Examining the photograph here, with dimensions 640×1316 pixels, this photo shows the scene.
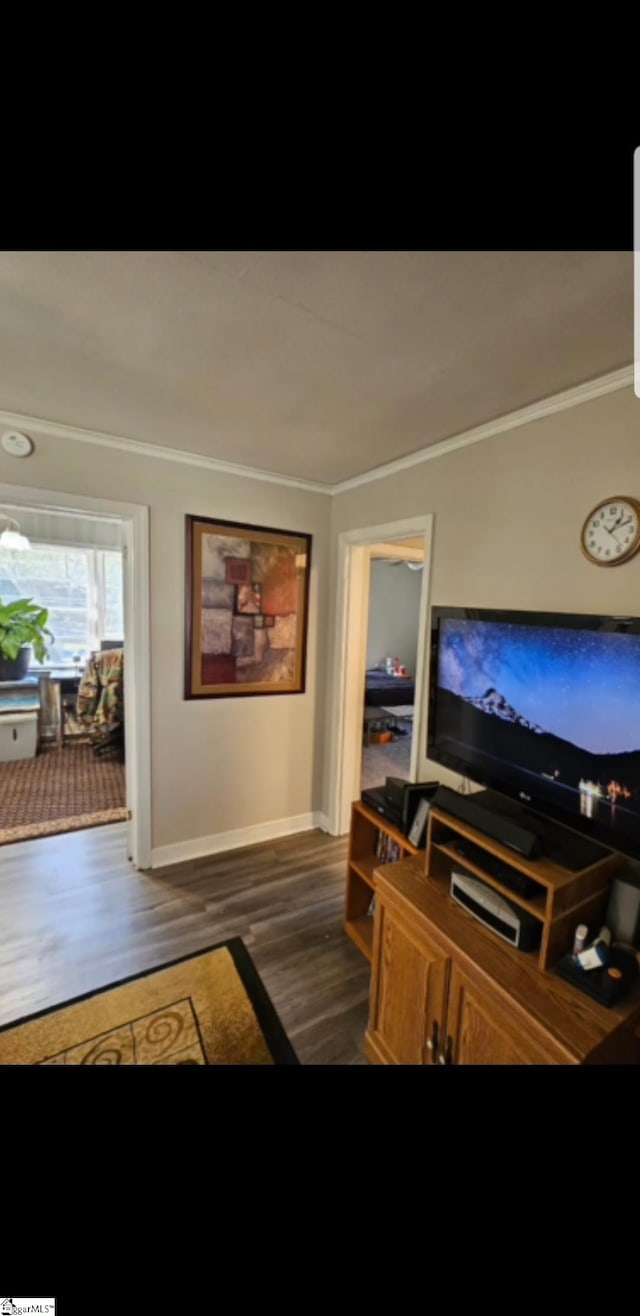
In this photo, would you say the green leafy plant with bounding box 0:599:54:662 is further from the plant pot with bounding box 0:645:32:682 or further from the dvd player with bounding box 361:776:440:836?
the dvd player with bounding box 361:776:440:836

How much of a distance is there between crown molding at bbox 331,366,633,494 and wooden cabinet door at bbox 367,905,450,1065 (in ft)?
5.79

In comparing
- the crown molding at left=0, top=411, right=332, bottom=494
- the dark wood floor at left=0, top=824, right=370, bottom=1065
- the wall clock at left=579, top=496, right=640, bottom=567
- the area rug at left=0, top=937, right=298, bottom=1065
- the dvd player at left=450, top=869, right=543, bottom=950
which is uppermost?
the crown molding at left=0, top=411, right=332, bottom=494

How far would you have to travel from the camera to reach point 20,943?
1.87 meters

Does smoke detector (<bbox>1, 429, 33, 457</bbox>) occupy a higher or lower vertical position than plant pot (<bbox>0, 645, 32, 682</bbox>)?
higher

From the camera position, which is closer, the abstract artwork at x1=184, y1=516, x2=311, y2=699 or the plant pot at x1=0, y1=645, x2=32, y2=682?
the abstract artwork at x1=184, y1=516, x2=311, y2=699

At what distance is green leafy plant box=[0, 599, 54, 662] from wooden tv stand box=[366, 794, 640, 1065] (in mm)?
4202

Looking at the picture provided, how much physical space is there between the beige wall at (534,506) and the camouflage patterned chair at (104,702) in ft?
10.8

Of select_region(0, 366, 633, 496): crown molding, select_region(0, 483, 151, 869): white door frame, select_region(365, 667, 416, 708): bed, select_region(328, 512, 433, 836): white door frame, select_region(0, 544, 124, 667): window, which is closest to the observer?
select_region(0, 366, 633, 496): crown molding

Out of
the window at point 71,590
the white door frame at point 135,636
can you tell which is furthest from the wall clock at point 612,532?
the window at point 71,590

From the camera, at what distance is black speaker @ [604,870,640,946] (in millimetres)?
1105

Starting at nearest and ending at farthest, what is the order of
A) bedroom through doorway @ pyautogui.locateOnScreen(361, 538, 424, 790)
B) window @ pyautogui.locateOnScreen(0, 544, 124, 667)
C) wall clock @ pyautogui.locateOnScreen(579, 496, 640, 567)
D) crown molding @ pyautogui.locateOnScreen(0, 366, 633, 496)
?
wall clock @ pyautogui.locateOnScreen(579, 496, 640, 567) → crown molding @ pyautogui.locateOnScreen(0, 366, 633, 496) → bedroom through doorway @ pyautogui.locateOnScreen(361, 538, 424, 790) → window @ pyautogui.locateOnScreen(0, 544, 124, 667)

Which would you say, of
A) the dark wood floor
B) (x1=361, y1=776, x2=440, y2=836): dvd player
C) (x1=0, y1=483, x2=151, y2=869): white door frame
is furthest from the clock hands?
(x1=0, y1=483, x2=151, y2=869): white door frame
